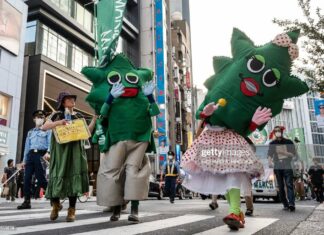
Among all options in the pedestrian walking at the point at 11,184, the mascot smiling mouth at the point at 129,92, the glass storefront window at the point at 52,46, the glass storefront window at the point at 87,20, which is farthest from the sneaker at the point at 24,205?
the glass storefront window at the point at 87,20

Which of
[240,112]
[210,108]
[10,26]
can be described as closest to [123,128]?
[210,108]

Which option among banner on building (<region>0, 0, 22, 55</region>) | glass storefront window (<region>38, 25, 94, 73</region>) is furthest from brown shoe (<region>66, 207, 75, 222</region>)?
glass storefront window (<region>38, 25, 94, 73</region>)

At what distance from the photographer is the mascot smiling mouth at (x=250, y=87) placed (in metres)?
3.50

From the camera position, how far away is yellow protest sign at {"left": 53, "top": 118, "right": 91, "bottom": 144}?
4086 millimetres

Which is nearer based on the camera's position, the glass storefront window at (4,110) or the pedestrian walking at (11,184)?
the pedestrian walking at (11,184)

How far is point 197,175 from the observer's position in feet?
11.9

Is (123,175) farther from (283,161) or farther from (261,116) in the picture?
(283,161)

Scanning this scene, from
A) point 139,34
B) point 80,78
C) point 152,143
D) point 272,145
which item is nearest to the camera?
point 152,143

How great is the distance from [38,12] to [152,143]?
18.8 m

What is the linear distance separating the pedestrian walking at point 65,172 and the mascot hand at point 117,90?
1.89 ft

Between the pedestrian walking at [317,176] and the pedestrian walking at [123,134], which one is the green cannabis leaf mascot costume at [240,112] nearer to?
the pedestrian walking at [123,134]

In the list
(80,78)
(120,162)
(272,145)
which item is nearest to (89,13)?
(80,78)

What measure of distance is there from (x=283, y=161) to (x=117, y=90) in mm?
4277

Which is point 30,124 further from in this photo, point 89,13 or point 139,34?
point 139,34
